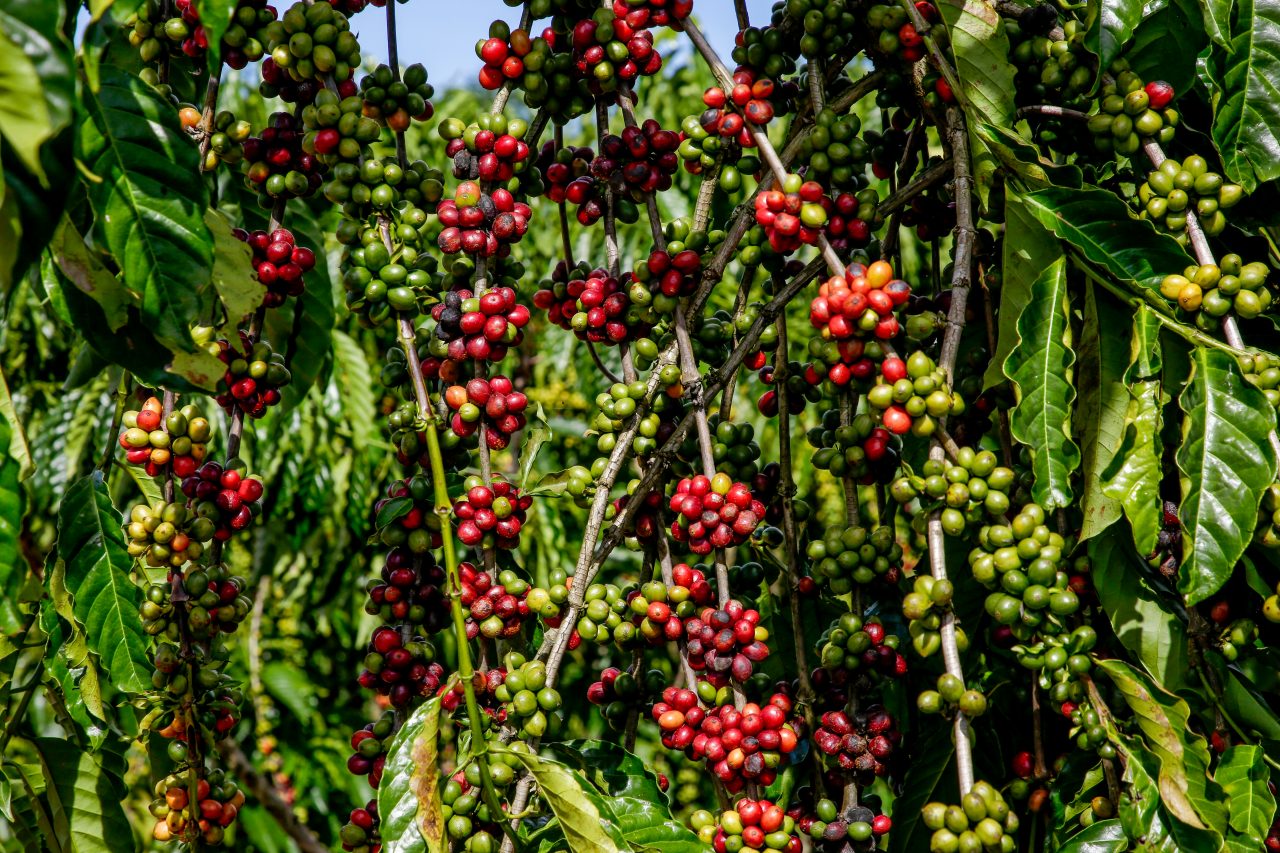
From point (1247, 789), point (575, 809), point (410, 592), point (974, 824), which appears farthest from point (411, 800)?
point (1247, 789)

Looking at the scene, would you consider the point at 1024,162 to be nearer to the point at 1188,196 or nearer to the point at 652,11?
the point at 1188,196

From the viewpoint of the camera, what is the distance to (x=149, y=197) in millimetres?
1213

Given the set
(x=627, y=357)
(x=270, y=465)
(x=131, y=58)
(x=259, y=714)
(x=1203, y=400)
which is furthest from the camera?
(x=259, y=714)

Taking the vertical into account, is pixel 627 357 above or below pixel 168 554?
above

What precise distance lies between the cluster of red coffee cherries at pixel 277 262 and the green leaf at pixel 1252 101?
4.05 feet

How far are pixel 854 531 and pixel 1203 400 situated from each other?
45cm

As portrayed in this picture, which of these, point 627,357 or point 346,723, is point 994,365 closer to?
point 627,357

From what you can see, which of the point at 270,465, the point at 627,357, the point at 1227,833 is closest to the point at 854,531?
the point at 627,357

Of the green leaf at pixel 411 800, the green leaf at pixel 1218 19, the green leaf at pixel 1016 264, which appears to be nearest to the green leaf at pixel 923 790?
the green leaf at pixel 1016 264

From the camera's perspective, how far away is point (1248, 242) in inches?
56.9

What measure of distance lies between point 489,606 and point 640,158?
27.2 inches

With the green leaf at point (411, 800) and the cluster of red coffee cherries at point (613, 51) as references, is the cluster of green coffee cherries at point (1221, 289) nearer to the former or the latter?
the cluster of red coffee cherries at point (613, 51)

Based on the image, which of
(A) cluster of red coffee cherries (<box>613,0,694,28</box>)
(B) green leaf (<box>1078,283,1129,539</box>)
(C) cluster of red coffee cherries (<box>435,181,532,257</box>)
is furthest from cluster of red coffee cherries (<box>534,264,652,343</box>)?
(B) green leaf (<box>1078,283,1129,539</box>)

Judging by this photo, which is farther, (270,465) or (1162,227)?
(270,465)
